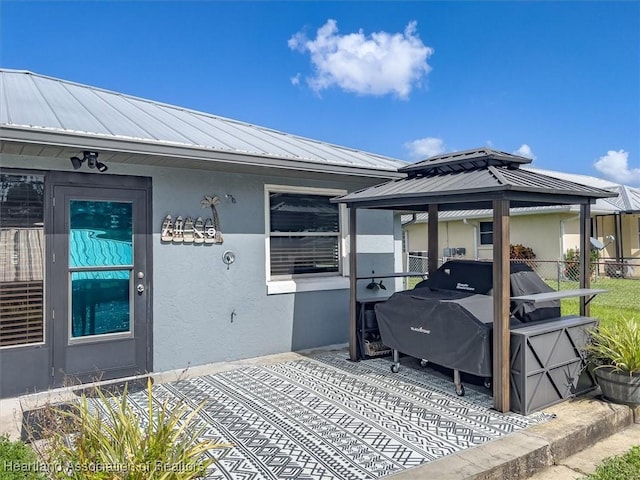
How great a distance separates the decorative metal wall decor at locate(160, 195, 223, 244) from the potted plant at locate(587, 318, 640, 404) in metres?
4.48

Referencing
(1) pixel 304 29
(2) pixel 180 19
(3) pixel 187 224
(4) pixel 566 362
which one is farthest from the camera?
(1) pixel 304 29

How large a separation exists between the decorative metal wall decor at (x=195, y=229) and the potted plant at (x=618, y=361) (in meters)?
4.48

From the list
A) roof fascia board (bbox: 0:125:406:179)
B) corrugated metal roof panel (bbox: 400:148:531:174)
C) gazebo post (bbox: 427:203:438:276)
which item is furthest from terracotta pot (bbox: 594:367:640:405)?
roof fascia board (bbox: 0:125:406:179)

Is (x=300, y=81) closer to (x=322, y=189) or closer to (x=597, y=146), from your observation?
(x=322, y=189)

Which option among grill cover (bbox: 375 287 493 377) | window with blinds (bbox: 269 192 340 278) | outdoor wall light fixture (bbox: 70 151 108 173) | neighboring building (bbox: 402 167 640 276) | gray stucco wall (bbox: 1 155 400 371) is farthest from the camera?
neighboring building (bbox: 402 167 640 276)

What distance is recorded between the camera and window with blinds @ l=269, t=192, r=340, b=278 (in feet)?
20.7

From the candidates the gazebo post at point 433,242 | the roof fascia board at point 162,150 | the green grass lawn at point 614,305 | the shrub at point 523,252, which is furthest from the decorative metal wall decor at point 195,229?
the shrub at point 523,252

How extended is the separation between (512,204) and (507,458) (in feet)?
11.7

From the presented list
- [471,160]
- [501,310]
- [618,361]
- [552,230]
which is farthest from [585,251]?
[552,230]

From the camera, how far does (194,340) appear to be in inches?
217

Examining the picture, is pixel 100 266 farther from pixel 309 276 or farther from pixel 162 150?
pixel 309 276

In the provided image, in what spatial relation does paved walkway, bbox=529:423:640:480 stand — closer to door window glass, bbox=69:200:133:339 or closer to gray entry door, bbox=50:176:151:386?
gray entry door, bbox=50:176:151:386

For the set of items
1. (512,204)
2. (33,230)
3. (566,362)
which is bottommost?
(566,362)

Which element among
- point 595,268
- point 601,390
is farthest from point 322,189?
point 595,268
